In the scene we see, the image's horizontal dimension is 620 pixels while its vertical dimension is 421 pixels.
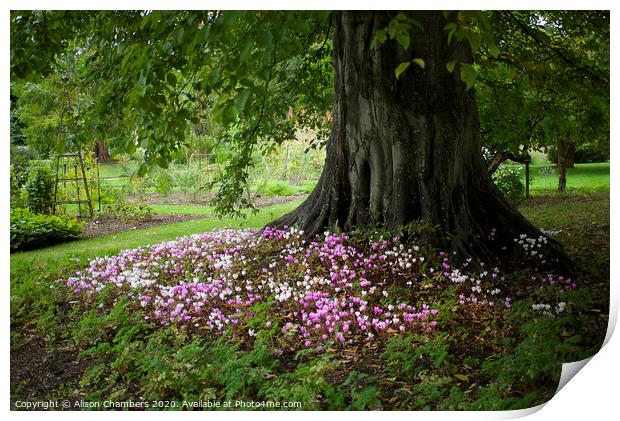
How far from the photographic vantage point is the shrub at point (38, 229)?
9.18 ft

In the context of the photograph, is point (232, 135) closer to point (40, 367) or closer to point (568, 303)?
point (40, 367)

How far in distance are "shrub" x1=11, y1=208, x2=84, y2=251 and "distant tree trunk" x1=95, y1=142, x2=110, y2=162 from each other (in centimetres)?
35

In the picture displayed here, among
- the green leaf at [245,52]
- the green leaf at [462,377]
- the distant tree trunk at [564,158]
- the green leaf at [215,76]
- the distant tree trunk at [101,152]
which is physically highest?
the green leaf at [245,52]

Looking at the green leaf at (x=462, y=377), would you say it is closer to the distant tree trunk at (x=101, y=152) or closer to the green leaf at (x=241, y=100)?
the green leaf at (x=241, y=100)

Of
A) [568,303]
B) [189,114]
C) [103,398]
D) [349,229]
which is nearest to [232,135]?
[189,114]

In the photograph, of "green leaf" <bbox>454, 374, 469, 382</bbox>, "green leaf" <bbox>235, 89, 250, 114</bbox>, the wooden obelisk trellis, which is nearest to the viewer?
"green leaf" <bbox>235, 89, 250, 114</bbox>

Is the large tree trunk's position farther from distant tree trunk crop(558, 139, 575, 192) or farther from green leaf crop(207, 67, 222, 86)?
green leaf crop(207, 67, 222, 86)

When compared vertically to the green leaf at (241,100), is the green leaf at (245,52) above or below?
above

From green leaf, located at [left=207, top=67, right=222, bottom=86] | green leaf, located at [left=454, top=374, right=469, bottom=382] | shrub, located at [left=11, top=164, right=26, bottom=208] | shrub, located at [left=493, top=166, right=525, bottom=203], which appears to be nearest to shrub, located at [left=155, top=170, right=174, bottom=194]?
shrub, located at [left=11, top=164, right=26, bottom=208]

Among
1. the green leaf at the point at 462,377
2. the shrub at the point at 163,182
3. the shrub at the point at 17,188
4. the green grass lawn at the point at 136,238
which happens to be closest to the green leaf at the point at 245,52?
the shrub at the point at 163,182

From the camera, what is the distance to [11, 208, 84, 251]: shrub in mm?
2797

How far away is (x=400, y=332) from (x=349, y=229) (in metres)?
0.82

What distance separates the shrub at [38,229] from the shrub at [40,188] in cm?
4

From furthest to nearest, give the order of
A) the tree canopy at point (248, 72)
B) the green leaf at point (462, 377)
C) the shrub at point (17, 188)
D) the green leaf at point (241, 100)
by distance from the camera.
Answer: the shrub at point (17, 188), the green leaf at point (462, 377), the tree canopy at point (248, 72), the green leaf at point (241, 100)
